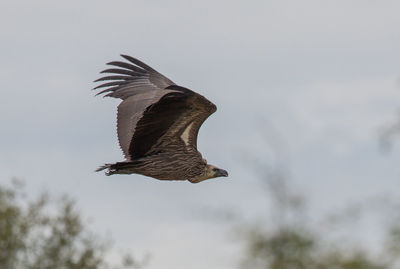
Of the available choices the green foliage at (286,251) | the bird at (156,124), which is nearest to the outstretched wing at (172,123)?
the bird at (156,124)

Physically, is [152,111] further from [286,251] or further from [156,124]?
[286,251]

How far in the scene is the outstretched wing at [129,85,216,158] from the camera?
14.1 meters

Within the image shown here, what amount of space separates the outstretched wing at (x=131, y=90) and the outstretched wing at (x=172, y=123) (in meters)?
0.53

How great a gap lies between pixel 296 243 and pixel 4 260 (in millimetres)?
8502

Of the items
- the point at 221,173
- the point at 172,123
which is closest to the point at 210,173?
the point at 221,173

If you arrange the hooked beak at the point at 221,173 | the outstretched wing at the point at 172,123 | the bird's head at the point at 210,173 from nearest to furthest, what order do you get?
the outstretched wing at the point at 172,123, the bird's head at the point at 210,173, the hooked beak at the point at 221,173

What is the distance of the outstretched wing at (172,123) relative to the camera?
14.1m

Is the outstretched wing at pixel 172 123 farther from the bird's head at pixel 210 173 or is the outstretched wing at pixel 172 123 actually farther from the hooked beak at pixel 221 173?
the hooked beak at pixel 221 173

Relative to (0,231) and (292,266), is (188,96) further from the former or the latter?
(0,231)

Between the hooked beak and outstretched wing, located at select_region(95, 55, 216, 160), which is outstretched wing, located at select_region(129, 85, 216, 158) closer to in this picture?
outstretched wing, located at select_region(95, 55, 216, 160)

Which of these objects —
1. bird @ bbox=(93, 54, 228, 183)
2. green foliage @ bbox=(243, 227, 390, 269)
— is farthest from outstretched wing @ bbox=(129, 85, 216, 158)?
green foliage @ bbox=(243, 227, 390, 269)

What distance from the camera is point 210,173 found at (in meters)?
15.7

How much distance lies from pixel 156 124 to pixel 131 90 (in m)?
1.83

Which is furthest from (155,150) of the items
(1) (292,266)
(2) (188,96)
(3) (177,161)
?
(1) (292,266)
